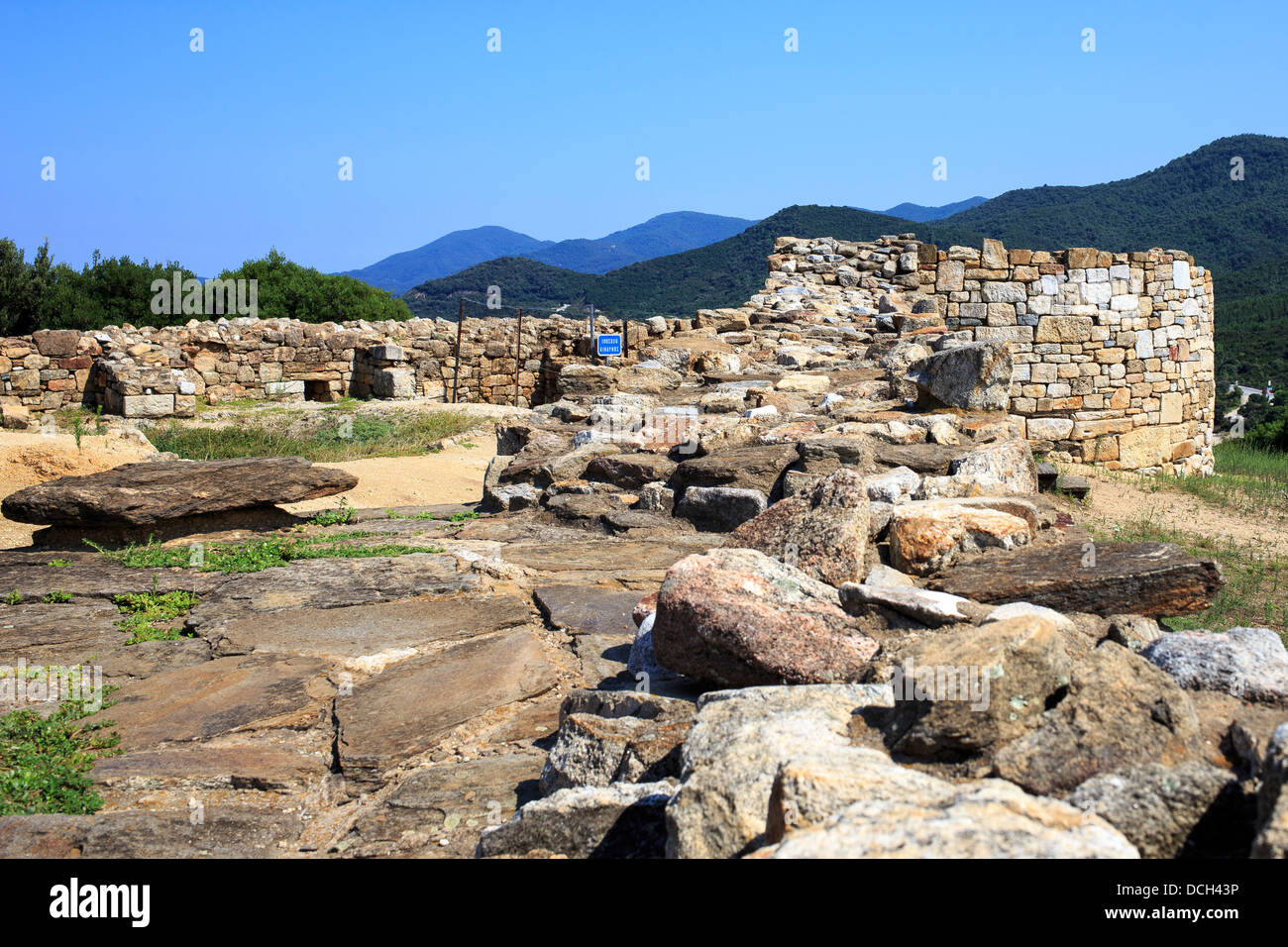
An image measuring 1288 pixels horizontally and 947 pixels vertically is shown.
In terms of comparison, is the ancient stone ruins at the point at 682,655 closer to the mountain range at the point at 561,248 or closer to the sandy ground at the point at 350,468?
the sandy ground at the point at 350,468

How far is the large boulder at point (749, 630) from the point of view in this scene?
9.18ft

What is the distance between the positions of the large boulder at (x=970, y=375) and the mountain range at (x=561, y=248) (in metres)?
67.2

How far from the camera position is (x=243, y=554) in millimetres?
5266

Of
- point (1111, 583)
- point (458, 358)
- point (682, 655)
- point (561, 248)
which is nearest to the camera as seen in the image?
point (682, 655)

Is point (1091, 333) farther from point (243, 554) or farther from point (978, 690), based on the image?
point (978, 690)

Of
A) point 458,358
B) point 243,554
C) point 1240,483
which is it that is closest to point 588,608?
point 243,554

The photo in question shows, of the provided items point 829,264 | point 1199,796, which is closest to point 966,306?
point 829,264

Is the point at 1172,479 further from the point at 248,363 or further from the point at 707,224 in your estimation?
the point at 707,224

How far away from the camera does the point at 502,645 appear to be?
159 inches

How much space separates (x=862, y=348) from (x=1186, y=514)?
401cm

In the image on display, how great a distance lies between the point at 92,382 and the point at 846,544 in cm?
1455

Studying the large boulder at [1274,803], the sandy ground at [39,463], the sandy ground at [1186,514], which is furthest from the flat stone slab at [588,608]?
the sandy ground at [1186,514]

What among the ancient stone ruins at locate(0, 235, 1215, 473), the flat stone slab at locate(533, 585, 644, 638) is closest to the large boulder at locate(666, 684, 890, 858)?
the flat stone slab at locate(533, 585, 644, 638)

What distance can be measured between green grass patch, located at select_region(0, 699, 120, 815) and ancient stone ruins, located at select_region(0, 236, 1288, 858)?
98 millimetres
